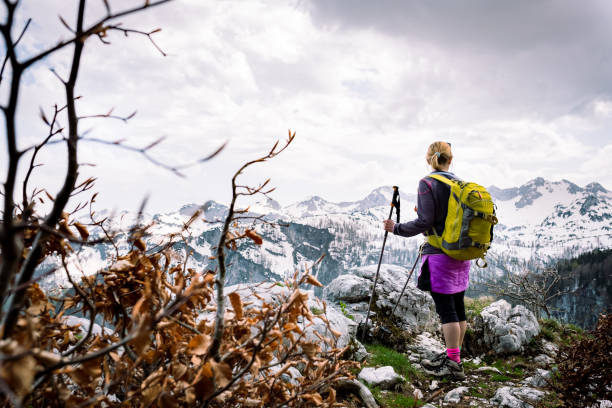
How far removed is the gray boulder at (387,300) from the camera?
9.95 metres

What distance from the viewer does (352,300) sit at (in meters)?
10.7

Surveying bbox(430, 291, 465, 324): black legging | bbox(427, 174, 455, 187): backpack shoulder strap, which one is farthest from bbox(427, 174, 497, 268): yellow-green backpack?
bbox(430, 291, 465, 324): black legging

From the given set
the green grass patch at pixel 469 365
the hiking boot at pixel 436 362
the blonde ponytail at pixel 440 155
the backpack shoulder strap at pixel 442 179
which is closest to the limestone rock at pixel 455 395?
the hiking boot at pixel 436 362

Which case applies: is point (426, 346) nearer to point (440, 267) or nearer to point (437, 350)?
point (437, 350)

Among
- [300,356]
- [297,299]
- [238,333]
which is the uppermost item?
[297,299]

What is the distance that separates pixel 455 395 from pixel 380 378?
1187mm

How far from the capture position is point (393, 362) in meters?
6.77

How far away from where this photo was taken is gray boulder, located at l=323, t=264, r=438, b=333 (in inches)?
392

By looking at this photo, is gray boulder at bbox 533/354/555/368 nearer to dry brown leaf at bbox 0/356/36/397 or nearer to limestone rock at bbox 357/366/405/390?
limestone rock at bbox 357/366/405/390

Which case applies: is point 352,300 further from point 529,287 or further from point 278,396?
point 529,287

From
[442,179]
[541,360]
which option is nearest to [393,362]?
[442,179]

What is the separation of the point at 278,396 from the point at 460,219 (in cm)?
409

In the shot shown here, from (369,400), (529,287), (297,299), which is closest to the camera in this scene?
(297,299)

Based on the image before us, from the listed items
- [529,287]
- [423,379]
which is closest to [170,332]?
[423,379]
